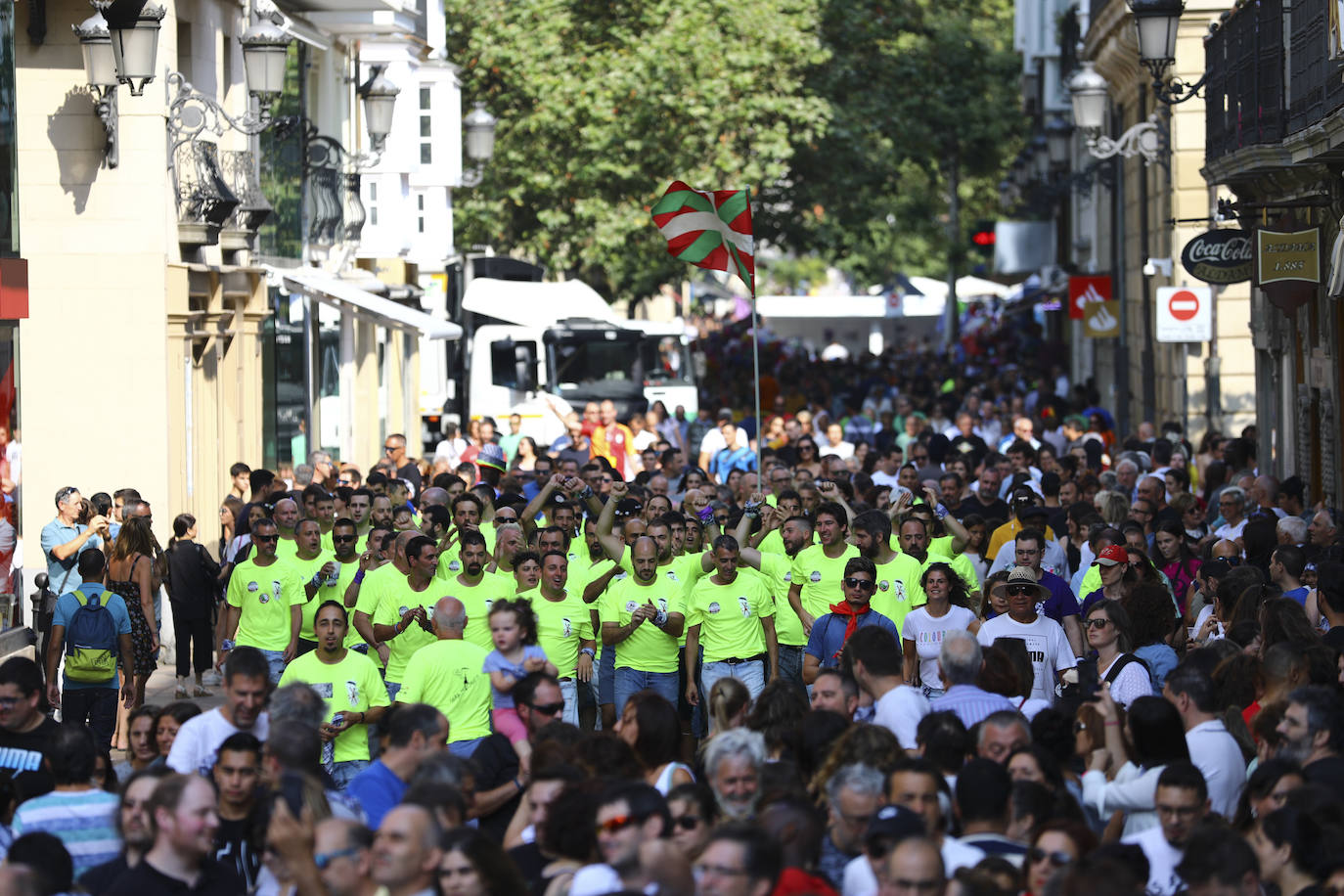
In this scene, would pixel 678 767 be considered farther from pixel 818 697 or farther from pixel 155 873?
pixel 155 873

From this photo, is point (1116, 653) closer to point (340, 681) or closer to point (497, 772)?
point (497, 772)

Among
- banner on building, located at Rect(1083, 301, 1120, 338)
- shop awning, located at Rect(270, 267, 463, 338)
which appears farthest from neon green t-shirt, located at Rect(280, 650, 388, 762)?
banner on building, located at Rect(1083, 301, 1120, 338)

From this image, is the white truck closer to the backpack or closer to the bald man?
the backpack

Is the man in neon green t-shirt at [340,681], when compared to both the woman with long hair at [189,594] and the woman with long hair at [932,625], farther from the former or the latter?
the woman with long hair at [189,594]

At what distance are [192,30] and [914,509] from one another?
1031cm

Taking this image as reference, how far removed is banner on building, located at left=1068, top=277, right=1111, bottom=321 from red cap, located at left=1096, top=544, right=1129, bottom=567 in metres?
15.4

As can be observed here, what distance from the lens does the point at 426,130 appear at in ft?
106

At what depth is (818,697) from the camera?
8109mm

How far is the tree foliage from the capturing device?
34969 mm

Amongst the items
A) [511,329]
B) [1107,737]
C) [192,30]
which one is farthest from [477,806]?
[511,329]

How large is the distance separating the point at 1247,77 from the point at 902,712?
36.4 ft

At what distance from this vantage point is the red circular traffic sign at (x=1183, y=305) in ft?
71.9

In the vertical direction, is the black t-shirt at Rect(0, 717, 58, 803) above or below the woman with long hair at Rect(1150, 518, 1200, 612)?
below

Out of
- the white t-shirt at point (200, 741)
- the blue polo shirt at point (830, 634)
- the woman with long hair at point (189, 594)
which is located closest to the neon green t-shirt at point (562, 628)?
the blue polo shirt at point (830, 634)
